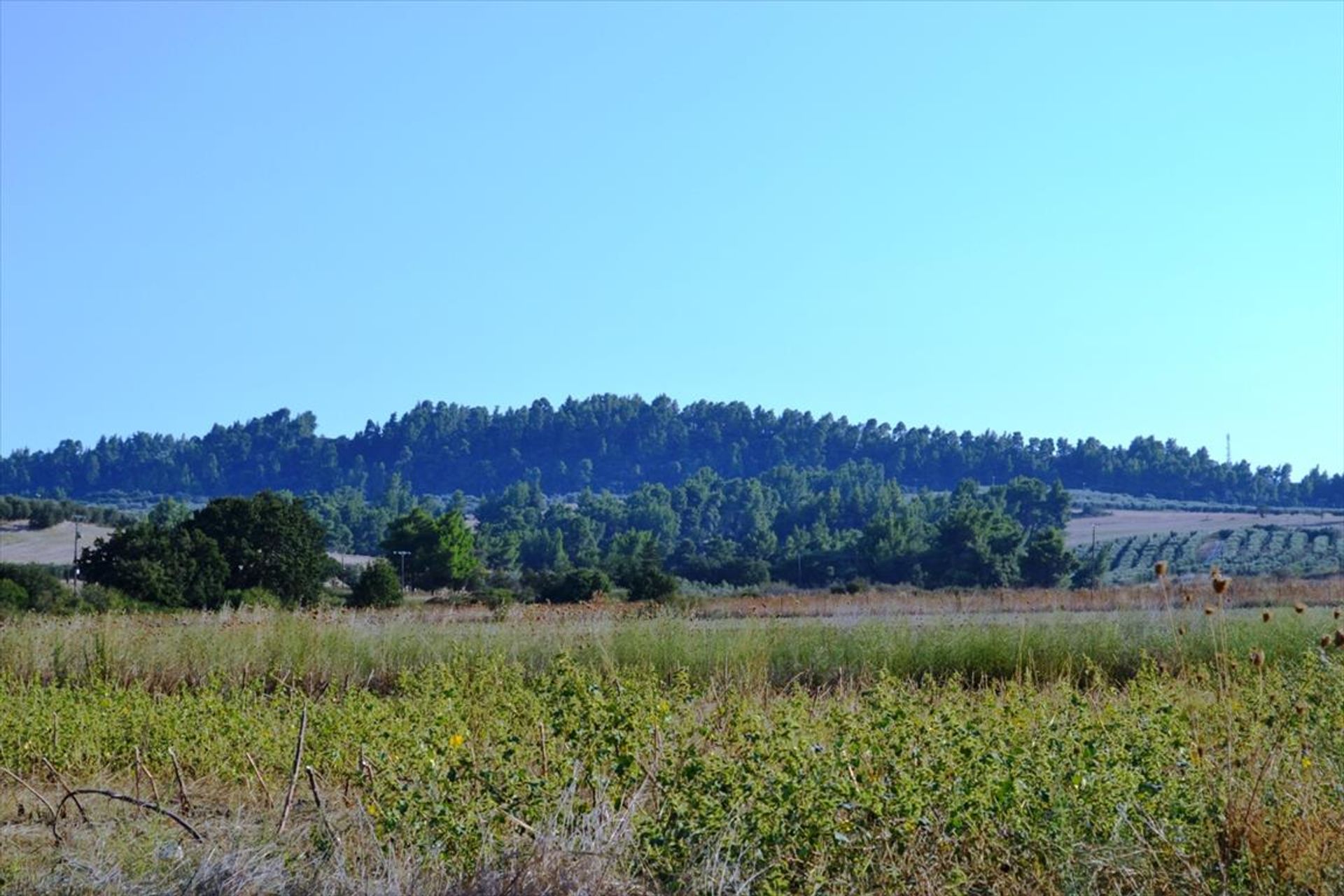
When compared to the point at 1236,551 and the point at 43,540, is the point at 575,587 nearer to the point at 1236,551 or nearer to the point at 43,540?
the point at 1236,551

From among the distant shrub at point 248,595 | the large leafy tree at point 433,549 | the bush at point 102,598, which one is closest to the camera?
the bush at point 102,598

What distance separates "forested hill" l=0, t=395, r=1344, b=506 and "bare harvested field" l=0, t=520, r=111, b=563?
63267 millimetres

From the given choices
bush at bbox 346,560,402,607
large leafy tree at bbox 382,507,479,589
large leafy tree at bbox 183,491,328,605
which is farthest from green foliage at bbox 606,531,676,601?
large leafy tree at bbox 183,491,328,605

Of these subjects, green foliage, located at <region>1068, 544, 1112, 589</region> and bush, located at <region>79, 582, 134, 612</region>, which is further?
green foliage, located at <region>1068, 544, 1112, 589</region>

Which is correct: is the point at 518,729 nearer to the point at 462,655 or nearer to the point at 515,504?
the point at 462,655

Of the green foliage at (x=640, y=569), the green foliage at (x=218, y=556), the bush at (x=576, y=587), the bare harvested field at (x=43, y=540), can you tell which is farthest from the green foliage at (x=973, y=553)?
the bare harvested field at (x=43, y=540)

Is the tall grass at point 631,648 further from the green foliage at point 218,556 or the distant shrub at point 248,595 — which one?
the green foliage at point 218,556

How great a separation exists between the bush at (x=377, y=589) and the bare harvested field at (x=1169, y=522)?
46.6 meters

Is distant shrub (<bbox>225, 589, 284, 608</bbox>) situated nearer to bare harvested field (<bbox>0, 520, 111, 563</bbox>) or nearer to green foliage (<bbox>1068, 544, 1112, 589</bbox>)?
green foliage (<bbox>1068, 544, 1112, 589</bbox>)

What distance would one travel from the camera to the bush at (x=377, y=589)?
32.5 m

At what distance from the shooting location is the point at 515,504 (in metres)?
102

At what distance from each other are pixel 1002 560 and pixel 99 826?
44.6m

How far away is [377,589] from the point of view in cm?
3303

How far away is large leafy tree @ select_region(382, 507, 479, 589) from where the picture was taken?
4869 cm
